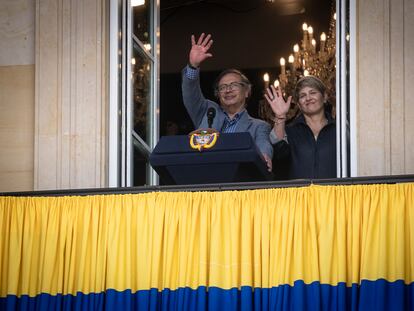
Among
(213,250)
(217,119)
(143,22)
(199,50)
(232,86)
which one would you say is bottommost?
(213,250)

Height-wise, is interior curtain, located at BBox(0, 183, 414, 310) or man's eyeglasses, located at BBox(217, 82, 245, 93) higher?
man's eyeglasses, located at BBox(217, 82, 245, 93)

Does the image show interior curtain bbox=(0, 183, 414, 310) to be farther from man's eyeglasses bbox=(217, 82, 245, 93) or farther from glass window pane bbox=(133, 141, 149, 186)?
man's eyeglasses bbox=(217, 82, 245, 93)

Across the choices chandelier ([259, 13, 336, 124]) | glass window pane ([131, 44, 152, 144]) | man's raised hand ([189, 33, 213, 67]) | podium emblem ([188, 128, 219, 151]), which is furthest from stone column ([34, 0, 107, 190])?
chandelier ([259, 13, 336, 124])

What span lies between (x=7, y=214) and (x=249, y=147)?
66.9 inches

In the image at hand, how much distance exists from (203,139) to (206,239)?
0.60 meters

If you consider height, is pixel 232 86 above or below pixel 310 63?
below

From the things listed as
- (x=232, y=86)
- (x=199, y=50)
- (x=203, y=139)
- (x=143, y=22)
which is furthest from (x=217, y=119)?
(x=203, y=139)

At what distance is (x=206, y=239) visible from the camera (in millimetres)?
6219

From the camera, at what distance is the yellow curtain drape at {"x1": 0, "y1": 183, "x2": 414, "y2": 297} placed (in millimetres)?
5891

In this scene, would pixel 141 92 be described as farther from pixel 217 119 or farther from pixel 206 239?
pixel 206 239

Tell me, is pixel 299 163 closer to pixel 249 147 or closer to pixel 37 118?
pixel 249 147

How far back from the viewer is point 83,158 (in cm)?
706

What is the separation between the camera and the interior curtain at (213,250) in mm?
5855

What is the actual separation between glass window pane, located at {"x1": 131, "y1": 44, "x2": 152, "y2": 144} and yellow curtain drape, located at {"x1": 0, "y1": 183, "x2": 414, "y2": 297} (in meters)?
0.95
